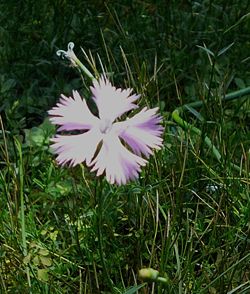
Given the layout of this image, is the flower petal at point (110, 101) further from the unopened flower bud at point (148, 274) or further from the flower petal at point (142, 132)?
the unopened flower bud at point (148, 274)

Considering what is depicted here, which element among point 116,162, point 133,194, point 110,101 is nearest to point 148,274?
point 116,162

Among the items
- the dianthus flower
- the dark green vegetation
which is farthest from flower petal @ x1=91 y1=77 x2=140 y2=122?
the dark green vegetation

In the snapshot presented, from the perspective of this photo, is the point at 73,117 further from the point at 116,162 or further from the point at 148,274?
the point at 148,274

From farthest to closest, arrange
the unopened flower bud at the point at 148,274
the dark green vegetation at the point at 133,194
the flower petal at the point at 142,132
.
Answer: the dark green vegetation at the point at 133,194
the flower petal at the point at 142,132
the unopened flower bud at the point at 148,274

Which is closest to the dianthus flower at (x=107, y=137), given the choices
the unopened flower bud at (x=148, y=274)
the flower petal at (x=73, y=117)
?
the flower petal at (x=73, y=117)

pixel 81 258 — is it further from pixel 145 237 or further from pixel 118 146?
pixel 118 146

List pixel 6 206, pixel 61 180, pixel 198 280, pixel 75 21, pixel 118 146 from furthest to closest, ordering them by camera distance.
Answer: pixel 75 21 → pixel 61 180 → pixel 6 206 → pixel 198 280 → pixel 118 146

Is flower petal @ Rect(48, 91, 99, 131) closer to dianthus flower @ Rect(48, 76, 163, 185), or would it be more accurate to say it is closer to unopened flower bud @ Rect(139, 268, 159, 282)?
dianthus flower @ Rect(48, 76, 163, 185)

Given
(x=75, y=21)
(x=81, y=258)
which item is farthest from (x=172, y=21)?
(x=81, y=258)
